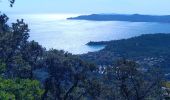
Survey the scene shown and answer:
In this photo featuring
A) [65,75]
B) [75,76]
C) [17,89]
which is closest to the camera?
[17,89]

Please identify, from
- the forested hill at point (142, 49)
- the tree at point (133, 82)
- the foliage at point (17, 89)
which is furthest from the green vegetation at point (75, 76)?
the forested hill at point (142, 49)

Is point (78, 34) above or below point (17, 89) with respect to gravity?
below

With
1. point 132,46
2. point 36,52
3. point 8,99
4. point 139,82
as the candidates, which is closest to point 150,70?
point 139,82

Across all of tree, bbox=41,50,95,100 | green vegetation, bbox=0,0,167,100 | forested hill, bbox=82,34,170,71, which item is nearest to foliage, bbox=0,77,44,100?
green vegetation, bbox=0,0,167,100

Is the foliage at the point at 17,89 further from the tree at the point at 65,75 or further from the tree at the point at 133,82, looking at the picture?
the tree at the point at 133,82

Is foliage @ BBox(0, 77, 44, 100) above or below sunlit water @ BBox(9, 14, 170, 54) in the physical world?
above

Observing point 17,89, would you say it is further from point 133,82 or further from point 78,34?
point 78,34

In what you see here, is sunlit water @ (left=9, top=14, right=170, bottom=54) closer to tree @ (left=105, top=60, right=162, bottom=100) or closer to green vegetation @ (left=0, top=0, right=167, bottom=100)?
green vegetation @ (left=0, top=0, right=167, bottom=100)

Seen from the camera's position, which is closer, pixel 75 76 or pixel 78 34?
pixel 75 76

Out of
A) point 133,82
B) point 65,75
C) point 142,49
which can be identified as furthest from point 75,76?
point 142,49

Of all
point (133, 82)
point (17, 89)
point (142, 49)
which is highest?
point (17, 89)

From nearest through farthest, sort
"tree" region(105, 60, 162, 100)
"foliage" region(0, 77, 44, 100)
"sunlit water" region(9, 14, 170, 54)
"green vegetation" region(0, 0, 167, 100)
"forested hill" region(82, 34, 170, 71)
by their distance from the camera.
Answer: "foliage" region(0, 77, 44, 100) → "green vegetation" region(0, 0, 167, 100) → "tree" region(105, 60, 162, 100) → "forested hill" region(82, 34, 170, 71) → "sunlit water" region(9, 14, 170, 54)
